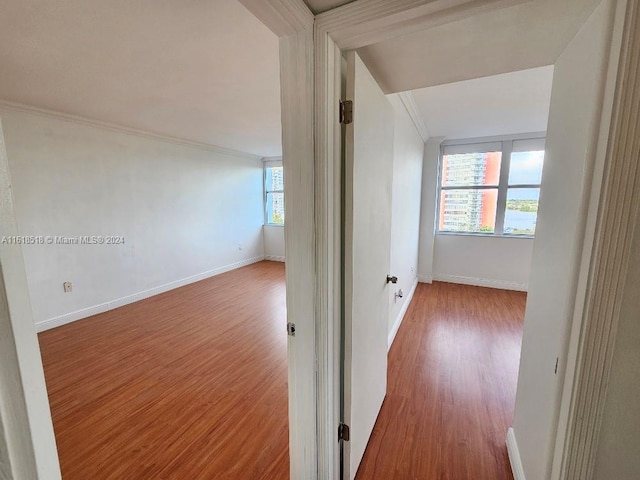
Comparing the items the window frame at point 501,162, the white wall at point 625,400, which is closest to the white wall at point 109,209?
the white wall at point 625,400

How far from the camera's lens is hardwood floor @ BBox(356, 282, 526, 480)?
1504 mm

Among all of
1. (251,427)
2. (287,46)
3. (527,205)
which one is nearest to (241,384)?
(251,427)

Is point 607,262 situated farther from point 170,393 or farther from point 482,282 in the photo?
point 482,282

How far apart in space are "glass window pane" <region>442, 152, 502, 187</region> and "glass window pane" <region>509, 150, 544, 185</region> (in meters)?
0.19

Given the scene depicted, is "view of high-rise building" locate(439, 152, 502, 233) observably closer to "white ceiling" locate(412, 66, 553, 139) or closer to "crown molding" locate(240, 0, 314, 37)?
"white ceiling" locate(412, 66, 553, 139)

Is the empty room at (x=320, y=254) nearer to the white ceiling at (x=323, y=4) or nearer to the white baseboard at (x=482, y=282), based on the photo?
the white ceiling at (x=323, y=4)

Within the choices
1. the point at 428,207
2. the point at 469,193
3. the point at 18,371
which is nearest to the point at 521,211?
the point at 469,193

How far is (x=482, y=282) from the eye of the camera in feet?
14.6

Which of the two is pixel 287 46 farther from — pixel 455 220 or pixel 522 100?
pixel 455 220

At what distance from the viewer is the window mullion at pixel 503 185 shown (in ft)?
13.4

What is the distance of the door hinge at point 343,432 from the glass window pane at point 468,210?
403 centimetres

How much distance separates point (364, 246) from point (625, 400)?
963 millimetres

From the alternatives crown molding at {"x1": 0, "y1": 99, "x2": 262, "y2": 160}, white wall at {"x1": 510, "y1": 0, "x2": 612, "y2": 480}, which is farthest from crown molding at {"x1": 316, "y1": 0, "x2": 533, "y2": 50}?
crown molding at {"x1": 0, "y1": 99, "x2": 262, "y2": 160}

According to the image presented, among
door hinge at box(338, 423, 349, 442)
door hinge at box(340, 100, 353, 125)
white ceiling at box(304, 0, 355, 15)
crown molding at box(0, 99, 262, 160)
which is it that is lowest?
door hinge at box(338, 423, 349, 442)
